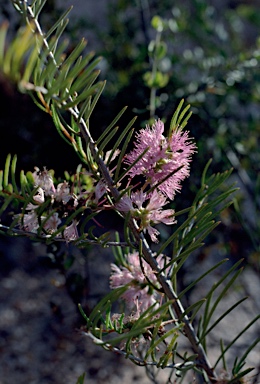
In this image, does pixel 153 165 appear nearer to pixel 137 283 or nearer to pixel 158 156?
pixel 158 156

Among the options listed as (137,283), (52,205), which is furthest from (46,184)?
(137,283)

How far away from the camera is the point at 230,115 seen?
1740mm

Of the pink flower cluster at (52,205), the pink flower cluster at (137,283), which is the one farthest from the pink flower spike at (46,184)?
the pink flower cluster at (137,283)

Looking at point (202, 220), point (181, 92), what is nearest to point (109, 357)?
point (181, 92)

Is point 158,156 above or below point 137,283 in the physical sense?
above

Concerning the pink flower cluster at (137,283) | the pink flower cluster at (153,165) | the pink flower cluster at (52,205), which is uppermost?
the pink flower cluster at (153,165)

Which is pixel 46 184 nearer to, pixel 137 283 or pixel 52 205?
pixel 52 205

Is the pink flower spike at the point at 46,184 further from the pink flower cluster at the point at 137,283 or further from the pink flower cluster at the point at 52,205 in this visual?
the pink flower cluster at the point at 137,283

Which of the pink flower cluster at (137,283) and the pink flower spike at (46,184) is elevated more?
the pink flower spike at (46,184)

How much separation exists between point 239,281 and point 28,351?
65 cm

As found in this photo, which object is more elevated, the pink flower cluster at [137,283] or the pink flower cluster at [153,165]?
the pink flower cluster at [153,165]

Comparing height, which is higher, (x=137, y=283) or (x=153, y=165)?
(x=153, y=165)

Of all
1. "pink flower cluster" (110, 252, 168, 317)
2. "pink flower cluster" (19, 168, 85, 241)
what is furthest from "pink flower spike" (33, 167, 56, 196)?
"pink flower cluster" (110, 252, 168, 317)

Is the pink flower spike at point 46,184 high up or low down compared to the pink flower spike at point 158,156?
down
